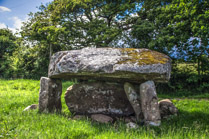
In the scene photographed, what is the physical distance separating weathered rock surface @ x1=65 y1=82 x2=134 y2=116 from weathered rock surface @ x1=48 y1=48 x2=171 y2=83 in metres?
1.06

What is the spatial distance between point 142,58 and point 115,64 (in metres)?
0.93

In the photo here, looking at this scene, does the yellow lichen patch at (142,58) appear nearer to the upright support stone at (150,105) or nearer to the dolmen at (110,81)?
the dolmen at (110,81)

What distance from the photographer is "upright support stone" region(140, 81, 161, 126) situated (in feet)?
15.7

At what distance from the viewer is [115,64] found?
4.99 metres

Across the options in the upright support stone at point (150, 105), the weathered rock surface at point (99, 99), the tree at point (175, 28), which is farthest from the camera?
the tree at point (175, 28)

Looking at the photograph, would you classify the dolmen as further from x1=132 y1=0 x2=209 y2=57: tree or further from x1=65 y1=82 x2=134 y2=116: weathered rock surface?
x1=132 y1=0 x2=209 y2=57: tree

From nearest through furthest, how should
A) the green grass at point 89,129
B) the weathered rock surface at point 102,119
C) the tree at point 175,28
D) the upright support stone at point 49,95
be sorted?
1. the green grass at point 89,129
2. the weathered rock surface at point 102,119
3. the upright support stone at point 49,95
4. the tree at point 175,28

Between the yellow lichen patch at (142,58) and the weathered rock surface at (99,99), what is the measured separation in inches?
61.2

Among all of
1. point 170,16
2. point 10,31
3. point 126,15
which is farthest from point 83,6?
point 10,31

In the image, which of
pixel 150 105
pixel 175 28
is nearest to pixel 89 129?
pixel 150 105

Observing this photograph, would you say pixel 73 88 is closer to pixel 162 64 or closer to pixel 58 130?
pixel 58 130

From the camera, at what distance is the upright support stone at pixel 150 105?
189 inches

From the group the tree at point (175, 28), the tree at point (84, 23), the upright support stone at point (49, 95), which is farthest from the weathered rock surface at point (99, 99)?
the tree at point (84, 23)

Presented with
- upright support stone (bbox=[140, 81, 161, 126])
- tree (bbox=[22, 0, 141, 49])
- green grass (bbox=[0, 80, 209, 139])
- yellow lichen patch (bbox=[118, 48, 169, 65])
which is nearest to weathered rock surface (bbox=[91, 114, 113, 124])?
green grass (bbox=[0, 80, 209, 139])
